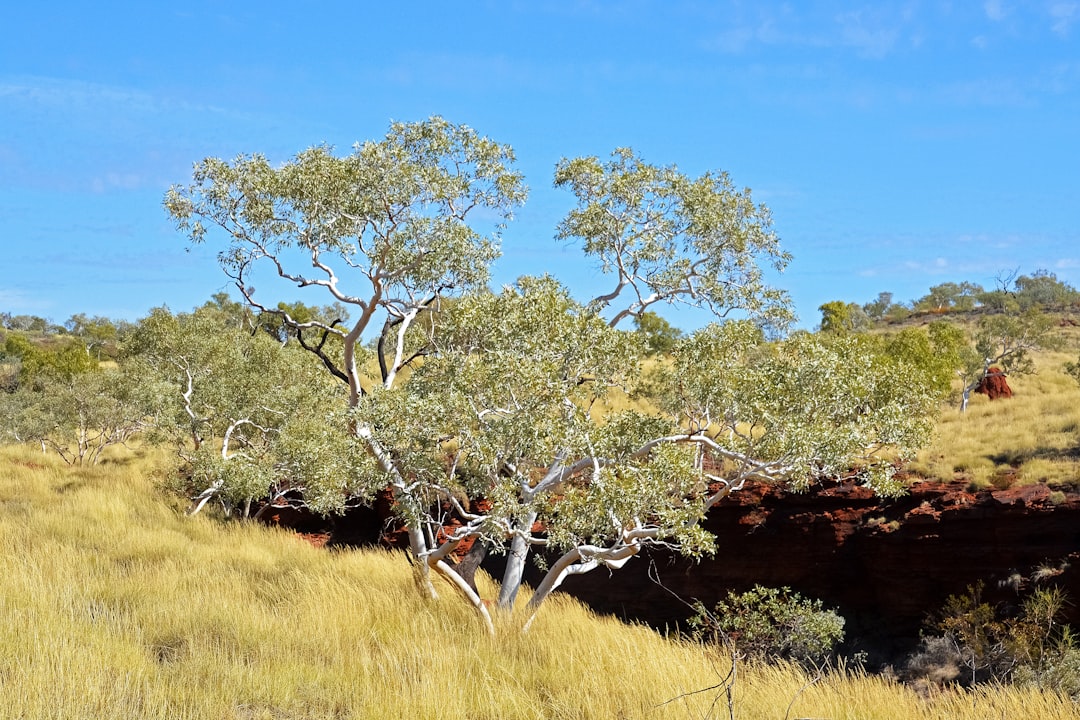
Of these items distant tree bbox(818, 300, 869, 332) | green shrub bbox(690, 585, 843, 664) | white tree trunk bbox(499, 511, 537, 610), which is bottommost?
green shrub bbox(690, 585, 843, 664)

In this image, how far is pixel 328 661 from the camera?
773 centimetres

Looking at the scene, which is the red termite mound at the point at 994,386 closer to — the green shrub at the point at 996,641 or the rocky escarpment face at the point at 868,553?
the rocky escarpment face at the point at 868,553

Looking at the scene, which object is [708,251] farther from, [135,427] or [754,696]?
[135,427]

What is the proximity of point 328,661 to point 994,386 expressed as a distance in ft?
117

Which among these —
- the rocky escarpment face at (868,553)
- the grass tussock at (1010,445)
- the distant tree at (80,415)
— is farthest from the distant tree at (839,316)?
the distant tree at (80,415)

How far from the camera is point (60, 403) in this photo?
2766 cm

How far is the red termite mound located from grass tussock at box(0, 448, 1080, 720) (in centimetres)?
2975

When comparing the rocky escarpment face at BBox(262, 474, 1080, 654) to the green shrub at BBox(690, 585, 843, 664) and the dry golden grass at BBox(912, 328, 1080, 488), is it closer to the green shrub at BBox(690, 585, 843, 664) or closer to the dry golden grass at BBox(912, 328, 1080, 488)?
the dry golden grass at BBox(912, 328, 1080, 488)

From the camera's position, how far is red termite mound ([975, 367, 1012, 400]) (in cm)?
3503

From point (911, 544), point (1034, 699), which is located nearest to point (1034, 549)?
point (911, 544)

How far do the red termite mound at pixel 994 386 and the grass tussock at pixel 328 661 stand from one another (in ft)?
97.6

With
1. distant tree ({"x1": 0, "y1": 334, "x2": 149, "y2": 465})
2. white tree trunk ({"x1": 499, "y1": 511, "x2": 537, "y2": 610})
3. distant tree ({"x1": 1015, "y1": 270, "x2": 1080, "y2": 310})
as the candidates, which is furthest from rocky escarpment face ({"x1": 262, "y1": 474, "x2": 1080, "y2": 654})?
distant tree ({"x1": 1015, "y1": 270, "x2": 1080, "y2": 310})

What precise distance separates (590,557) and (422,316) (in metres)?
7.71

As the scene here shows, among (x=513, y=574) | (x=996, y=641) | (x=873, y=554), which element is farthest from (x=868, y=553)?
(x=513, y=574)
